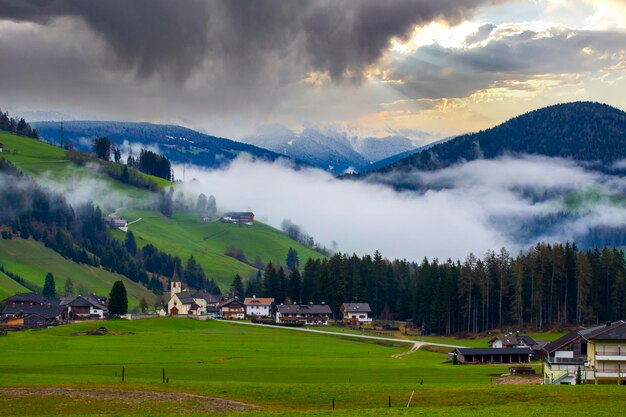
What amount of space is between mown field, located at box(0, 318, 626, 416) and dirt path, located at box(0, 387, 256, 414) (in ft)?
0.27

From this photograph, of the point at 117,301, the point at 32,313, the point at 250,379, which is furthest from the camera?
the point at 117,301

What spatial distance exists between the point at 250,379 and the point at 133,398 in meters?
21.7

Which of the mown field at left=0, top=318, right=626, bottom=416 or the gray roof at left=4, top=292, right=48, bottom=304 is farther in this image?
the gray roof at left=4, top=292, right=48, bottom=304

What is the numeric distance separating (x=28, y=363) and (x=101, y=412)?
38829 mm

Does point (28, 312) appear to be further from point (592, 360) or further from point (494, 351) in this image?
point (592, 360)

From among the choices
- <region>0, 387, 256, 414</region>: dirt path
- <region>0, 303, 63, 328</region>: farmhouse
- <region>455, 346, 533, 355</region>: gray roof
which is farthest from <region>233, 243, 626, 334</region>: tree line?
<region>0, 387, 256, 414</region>: dirt path

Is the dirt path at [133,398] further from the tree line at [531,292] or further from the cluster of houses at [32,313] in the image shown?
the tree line at [531,292]

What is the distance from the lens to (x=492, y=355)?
406 feet

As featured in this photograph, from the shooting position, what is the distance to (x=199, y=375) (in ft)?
279

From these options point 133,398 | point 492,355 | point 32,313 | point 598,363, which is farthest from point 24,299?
point 598,363

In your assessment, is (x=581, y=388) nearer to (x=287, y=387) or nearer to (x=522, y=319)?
(x=287, y=387)

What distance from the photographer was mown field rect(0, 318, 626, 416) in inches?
2251

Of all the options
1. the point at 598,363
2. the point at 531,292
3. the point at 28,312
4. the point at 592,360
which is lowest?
the point at 598,363

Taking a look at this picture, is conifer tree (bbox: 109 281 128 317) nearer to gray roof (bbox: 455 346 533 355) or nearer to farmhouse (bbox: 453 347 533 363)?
farmhouse (bbox: 453 347 533 363)
